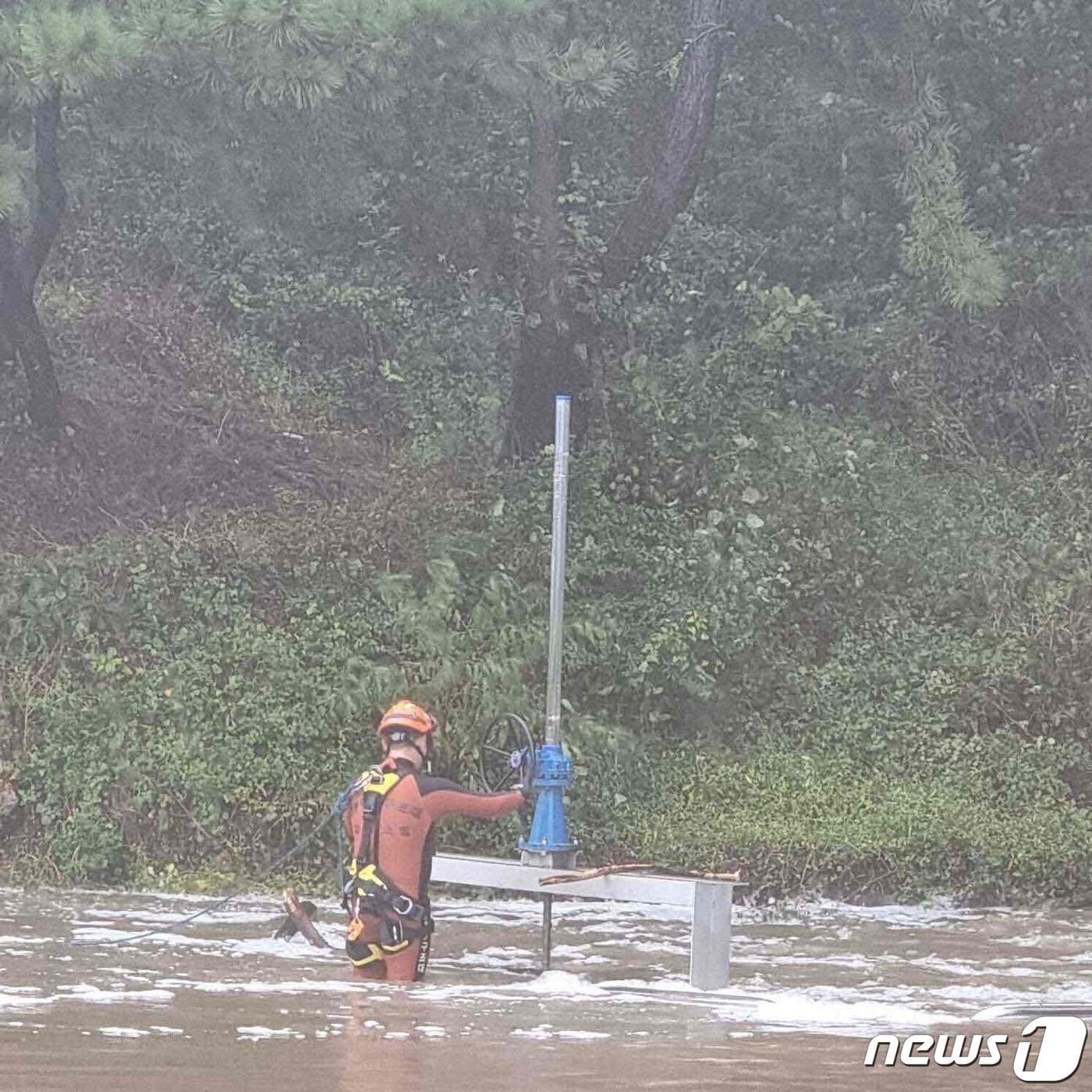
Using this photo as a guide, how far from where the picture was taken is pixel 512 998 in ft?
31.6

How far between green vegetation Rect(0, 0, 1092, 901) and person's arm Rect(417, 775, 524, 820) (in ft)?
12.1

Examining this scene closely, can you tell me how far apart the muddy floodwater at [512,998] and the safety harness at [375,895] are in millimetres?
252

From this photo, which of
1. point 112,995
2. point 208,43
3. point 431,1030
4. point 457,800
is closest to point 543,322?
point 208,43

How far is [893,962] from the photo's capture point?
1121cm

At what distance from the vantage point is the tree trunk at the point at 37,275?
16.1 meters

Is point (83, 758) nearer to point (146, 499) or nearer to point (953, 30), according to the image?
point (146, 499)

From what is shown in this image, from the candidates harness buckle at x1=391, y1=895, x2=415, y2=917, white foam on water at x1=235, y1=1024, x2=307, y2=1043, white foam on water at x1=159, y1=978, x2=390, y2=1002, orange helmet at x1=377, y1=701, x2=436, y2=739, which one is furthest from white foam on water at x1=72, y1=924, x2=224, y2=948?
white foam on water at x1=235, y1=1024, x2=307, y2=1043

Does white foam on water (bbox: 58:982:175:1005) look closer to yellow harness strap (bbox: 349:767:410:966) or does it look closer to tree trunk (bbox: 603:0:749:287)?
yellow harness strap (bbox: 349:767:410:966)

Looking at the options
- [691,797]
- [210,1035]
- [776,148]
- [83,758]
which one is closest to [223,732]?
[83,758]

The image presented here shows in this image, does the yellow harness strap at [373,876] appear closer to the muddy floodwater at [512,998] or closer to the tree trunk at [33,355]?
the muddy floodwater at [512,998]

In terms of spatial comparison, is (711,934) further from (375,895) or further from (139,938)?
→ (139,938)

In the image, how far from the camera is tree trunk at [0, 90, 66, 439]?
16.1m

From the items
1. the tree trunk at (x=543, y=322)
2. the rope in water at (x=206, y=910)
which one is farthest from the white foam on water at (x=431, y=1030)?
the tree trunk at (x=543, y=322)

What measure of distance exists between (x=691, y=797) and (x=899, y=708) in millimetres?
1890
